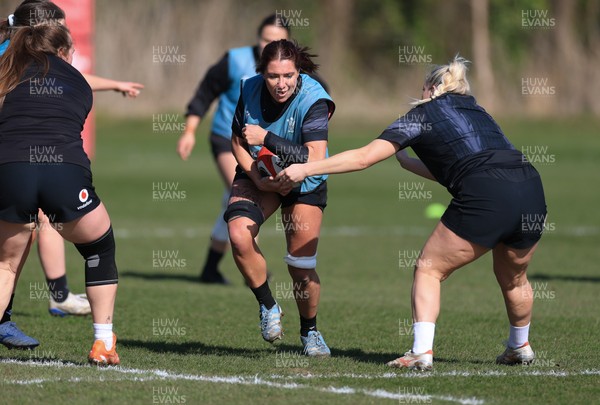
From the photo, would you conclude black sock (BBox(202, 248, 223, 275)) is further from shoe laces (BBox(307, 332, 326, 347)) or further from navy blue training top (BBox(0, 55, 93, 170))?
navy blue training top (BBox(0, 55, 93, 170))

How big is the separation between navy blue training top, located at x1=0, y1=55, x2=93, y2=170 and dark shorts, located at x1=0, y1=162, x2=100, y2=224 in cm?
6

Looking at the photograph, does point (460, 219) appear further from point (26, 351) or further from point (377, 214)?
point (377, 214)

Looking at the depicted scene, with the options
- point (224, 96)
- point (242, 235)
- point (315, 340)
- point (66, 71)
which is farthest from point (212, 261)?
point (66, 71)

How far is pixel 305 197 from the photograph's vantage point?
7.00 meters

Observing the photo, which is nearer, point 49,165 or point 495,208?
point 49,165

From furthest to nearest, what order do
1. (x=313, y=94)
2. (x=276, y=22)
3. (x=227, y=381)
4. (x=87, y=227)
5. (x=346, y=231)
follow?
(x=346, y=231) < (x=276, y=22) < (x=313, y=94) < (x=87, y=227) < (x=227, y=381)

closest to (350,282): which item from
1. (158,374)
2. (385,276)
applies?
(385,276)

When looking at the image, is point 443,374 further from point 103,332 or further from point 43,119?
point 43,119

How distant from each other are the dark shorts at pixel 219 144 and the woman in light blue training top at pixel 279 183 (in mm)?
3554

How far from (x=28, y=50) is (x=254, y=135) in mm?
1465

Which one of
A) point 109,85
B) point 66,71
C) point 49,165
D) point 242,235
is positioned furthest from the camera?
point 109,85

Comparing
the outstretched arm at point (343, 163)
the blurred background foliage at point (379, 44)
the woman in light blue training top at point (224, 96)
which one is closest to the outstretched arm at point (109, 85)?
the outstretched arm at point (343, 163)

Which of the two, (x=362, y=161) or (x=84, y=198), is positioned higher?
(x=362, y=161)

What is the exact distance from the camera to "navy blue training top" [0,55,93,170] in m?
6.07
